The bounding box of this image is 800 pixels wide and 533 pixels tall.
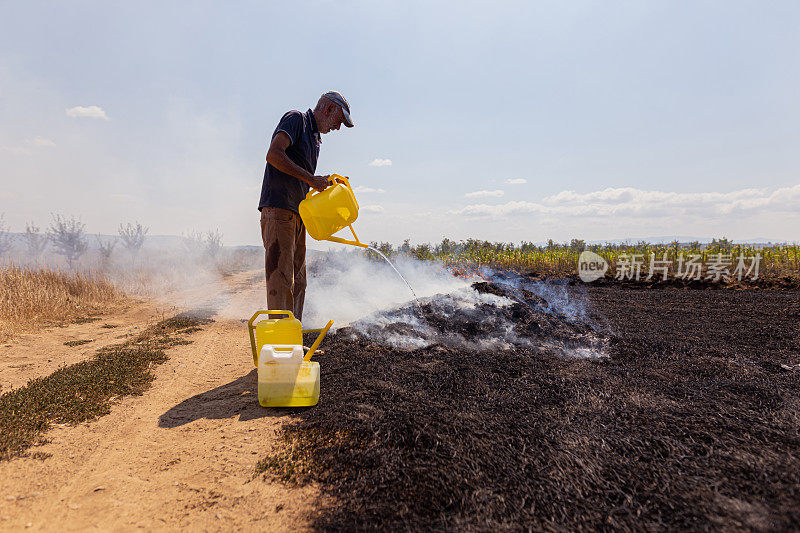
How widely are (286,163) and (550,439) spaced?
283cm

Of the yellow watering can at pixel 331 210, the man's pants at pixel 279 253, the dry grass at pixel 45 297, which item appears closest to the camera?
the yellow watering can at pixel 331 210

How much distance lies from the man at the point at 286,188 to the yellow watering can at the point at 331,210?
0.47 ft

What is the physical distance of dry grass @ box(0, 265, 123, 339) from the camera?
17.9 feet

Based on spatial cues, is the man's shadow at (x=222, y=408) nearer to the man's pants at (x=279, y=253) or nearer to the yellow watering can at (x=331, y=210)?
the man's pants at (x=279, y=253)

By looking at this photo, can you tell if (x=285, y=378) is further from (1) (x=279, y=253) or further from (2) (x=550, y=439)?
(2) (x=550, y=439)

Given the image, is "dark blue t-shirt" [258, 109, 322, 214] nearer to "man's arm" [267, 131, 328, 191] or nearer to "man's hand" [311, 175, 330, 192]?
"man's arm" [267, 131, 328, 191]

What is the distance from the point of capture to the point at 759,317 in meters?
5.89

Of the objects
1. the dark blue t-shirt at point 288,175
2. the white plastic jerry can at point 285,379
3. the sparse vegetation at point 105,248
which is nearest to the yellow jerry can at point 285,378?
the white plastic jerry can at point 285,379

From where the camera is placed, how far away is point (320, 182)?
3.31 meters

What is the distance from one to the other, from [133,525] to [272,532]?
23.1 inches

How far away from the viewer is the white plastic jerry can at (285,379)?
2.53 metres

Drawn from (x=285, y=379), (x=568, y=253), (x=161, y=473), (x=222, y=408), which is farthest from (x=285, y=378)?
(x=568, y=253)

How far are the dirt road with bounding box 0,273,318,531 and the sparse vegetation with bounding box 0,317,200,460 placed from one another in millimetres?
109

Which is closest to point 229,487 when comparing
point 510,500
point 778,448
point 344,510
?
point 344,510
